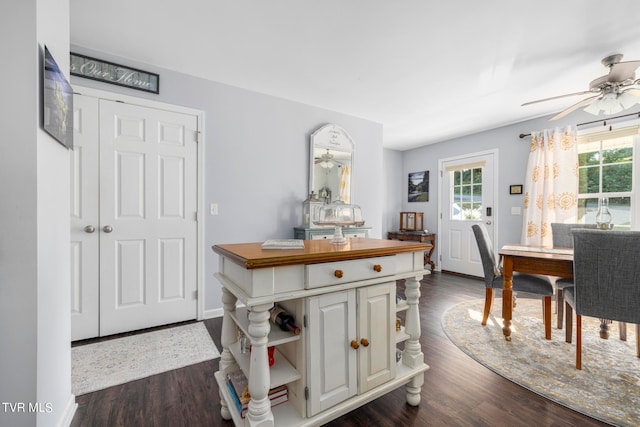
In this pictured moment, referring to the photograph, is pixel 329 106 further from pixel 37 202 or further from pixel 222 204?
pixel 37 202

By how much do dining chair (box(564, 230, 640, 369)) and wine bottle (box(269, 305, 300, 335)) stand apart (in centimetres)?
186

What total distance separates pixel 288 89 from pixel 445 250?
3.82 m

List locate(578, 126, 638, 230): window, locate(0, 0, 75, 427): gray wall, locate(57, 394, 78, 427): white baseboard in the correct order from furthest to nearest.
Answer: locate(578, 126, 638, 230): window
locate(57, 394, 78, 427): white baseboard
locate(0, 0, 75, 427): gray wall

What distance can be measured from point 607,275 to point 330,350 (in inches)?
70.7

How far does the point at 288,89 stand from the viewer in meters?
2.96

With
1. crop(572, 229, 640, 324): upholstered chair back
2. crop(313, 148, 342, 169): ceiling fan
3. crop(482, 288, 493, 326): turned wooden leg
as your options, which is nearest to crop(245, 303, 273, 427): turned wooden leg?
crop(572, 229, 640, 324): upholstered chair back

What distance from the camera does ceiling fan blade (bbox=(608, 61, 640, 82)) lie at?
1960mm

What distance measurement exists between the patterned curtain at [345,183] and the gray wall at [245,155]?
557 millimetres

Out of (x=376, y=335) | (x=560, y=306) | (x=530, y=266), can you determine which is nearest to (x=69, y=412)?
(x=376, y=335)

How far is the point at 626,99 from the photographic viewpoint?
2260 millimetres

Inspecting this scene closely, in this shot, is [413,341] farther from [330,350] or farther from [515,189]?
[515,189]

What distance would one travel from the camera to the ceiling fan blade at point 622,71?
196 cm

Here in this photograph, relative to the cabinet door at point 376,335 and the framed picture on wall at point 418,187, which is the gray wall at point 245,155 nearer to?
the cabinet door at point 376,335

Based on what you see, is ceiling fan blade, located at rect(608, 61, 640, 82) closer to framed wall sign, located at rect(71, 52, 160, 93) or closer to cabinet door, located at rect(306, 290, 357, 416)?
cabinet door, located at rect(306, 290, 357, 416)
